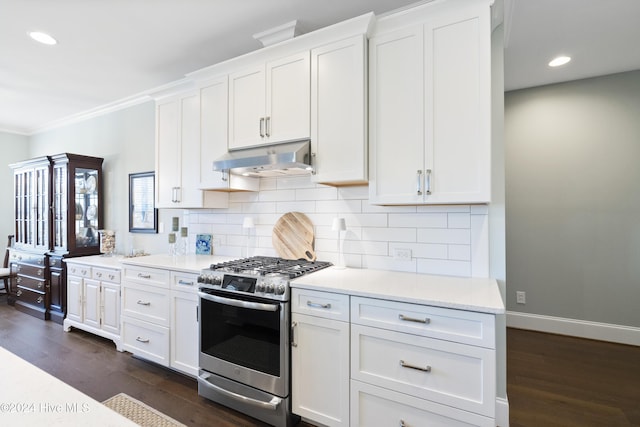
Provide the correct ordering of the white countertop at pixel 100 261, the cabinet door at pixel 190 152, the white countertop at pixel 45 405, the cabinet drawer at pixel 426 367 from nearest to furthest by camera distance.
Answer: the white countertop at pixel 45 405, the cabinet drawer at pixel 426 367, the cabinet door at pixel 190 152, the white countertop at pixel 100 261

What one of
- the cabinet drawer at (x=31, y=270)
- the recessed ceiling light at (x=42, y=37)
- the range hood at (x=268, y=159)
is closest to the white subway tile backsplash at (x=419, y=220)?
the range hood at (x=268, y=159)

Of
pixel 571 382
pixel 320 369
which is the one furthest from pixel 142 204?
pixel 571 382

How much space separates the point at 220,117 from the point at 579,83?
388 centimetres

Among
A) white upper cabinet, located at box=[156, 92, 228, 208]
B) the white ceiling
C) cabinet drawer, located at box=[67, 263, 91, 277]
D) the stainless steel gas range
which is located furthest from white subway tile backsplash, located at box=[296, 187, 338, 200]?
cabinet drawer, located at box=[67, 263, 91, 277]

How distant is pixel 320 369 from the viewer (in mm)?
1928

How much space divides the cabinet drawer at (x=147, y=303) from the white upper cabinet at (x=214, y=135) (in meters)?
1.03

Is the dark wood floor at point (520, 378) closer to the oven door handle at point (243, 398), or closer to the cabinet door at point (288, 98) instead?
the oven door handle at point (243, 398)

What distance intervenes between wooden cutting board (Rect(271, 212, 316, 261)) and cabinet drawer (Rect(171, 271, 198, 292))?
76 centimetres

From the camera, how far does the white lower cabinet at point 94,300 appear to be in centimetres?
330

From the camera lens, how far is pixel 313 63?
2.32 m

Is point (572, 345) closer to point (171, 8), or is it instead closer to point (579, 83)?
point (579, 83)

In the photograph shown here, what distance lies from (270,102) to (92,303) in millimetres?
3080

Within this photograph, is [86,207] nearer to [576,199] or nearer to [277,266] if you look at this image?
[277,266]

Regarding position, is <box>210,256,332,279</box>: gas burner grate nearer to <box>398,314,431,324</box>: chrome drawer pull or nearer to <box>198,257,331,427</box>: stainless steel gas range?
<box>198,257,331,427</box>: stainless steel gas range
